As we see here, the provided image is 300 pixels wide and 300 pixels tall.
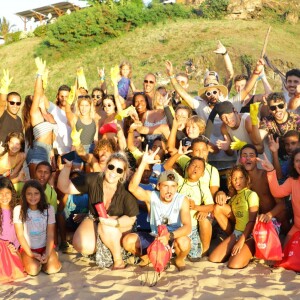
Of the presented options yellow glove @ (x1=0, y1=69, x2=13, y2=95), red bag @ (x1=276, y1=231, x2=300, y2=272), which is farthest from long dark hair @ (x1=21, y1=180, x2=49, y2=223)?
red bag @ (x1=276, y1=231, x2=300, y2=272)

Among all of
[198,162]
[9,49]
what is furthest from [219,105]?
[9,49]

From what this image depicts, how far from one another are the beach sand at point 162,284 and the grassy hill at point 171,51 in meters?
18.2

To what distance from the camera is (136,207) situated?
4.18 metres

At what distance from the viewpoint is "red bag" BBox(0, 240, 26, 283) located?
3.82 m

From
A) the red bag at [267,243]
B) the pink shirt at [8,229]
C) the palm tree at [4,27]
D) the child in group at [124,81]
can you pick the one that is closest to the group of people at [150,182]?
the pink shirt at [8,229]

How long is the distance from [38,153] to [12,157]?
0.37m

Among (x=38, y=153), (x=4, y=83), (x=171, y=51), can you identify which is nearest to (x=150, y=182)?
(x=38, y=153)

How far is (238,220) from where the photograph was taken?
439cm

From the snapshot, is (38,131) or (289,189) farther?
(38,131)

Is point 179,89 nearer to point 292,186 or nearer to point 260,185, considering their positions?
point 260,185

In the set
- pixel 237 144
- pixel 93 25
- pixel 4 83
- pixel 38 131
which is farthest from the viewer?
pixel 93 25

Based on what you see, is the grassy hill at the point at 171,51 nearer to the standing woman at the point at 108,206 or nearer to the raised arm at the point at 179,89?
the raised arm at the point at 179,89

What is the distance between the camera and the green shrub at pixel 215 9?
3219 cm

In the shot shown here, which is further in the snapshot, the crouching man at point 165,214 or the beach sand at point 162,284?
the crouching man at point 165,214
